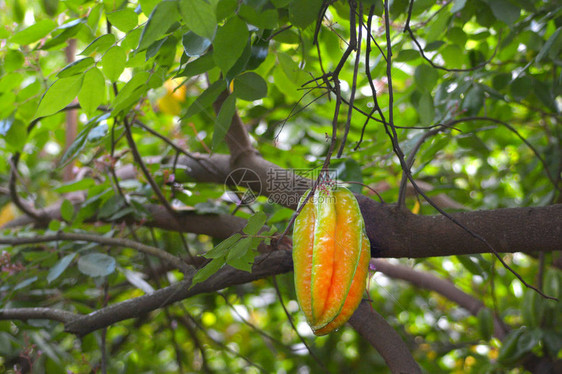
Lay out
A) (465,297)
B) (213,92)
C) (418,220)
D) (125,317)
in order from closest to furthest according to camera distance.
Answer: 1. (213,92)
2. (418,220)
3. (125,317)
4. (465,297)

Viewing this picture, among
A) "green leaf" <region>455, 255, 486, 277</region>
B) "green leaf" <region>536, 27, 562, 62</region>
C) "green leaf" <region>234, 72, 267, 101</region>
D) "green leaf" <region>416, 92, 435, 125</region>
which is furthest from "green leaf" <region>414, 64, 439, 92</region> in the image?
"green leaf" <region>234, 72, 267, 101</region>

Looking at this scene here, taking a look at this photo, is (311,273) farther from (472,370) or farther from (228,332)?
(228,332)

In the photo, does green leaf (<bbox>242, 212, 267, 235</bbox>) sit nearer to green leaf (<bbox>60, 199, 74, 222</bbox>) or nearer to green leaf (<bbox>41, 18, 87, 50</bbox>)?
green leaf (<bbox>41, 18, 87, 50</bbox>)

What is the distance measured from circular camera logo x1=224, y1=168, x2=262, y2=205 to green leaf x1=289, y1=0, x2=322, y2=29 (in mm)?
615

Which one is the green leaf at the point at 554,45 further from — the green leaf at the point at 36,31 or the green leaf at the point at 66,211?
the green leaf at the point at 66,211

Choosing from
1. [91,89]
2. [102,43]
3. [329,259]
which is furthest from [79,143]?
[329,259]

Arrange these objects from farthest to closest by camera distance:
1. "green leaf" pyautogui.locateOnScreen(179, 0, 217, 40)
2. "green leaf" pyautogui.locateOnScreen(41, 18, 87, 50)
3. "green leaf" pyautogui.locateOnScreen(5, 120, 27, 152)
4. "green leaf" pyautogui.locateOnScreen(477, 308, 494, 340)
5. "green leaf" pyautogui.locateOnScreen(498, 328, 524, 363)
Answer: "green leaf" pyautogui.locateOnScreen(477, 308, 494, 340) → "green leaf" pyautogui.locateOnScreen(498, 328, 524, 363) → "green leaf" pyautogui.locateOnScreen(5, 120, 27, 152) → "green leaf" pyautogui.locateOnScreen(41, 18, 87, 50) → "green leaf" pyautogui.locateOnScreen(179, 0, 217, 40)

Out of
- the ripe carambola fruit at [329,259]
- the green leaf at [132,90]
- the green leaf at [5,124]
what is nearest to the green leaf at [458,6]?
the ripe carambola fruit at [329,259]

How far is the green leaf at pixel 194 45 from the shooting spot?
2.55 feet

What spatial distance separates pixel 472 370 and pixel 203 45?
→ 209 cm

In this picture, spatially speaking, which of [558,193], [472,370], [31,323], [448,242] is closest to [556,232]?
[448,242]

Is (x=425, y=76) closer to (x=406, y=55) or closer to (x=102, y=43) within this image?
(x=406, y=55)

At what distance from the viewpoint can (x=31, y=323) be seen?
4.59 feet

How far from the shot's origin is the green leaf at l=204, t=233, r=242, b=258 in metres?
0.77
